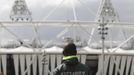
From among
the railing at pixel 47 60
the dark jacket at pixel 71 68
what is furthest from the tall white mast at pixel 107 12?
the dark jacket at pixel 71 68

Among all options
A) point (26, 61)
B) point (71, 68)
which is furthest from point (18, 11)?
point (71, 68)

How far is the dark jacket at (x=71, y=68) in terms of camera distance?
6.11 meters

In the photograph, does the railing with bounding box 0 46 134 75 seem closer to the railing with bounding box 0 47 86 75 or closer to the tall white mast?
the railing with bounding box 0 47 86 75

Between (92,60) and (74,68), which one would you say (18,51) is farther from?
(74,68)

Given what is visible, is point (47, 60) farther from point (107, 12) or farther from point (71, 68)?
point (71, 68)

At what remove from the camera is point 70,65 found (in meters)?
6.17

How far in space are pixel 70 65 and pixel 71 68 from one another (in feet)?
0.25

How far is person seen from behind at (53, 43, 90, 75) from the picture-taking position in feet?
20.1

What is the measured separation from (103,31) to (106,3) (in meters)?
30.8

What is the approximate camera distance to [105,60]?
58938mm

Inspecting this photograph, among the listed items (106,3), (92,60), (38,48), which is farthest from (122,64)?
(106,3)

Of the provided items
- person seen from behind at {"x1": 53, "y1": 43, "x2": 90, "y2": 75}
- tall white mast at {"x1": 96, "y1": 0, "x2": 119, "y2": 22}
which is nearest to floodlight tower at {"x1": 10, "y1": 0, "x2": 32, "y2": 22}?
tall white mast at {"x1": 96, "y1": 0, "x2": 119, "y2": 22}

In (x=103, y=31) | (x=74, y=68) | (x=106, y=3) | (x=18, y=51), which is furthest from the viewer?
(x=106, y=3)

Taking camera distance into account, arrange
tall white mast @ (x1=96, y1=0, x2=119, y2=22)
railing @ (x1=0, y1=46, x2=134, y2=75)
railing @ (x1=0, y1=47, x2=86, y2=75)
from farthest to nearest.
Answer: tall white mast @ (x1=96, y1=0, x2=119, y2=22), railing @ (x1=0, y1=47, x2=86, y2=75), railing @ (x1=0, y1=46, x2=134, y2=75)
